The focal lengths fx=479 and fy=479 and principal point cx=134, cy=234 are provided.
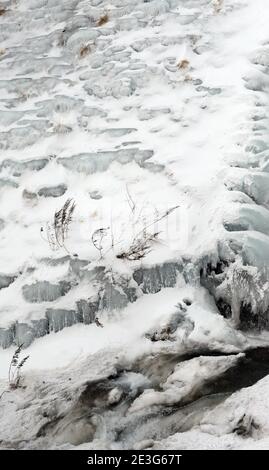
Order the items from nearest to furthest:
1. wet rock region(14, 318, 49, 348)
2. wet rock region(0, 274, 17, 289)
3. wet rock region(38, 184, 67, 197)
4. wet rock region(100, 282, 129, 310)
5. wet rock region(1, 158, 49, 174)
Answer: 1. wet rock region(14, 318, 49, 348)
2. wet rock region(100, 282, 129, 310)
3. wet rock region(0, 274, 17, 289)
4. wet rock region(38, 184, 67, 197)
5. wet rock region(1, 158, 49, 174)

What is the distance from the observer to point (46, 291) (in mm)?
3229

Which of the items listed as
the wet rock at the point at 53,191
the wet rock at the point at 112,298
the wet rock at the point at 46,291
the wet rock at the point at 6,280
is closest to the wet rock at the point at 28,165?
the wet rock at the point at 53,191

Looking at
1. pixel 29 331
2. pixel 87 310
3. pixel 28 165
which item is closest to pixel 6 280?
pixel 29 331

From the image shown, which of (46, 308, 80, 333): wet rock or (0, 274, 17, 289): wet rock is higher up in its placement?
(0, 274, 17, 289): wet rock

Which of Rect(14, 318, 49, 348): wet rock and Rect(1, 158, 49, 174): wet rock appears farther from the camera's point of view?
Rect(1, 158, 49, 174): wet rock

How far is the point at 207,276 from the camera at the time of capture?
3146 mm

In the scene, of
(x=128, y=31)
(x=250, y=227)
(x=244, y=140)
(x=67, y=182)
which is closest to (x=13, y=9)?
(x=128, y=31)

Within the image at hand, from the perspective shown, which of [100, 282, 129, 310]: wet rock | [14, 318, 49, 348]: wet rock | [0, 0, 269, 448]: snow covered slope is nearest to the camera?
[0, 0, 269, 448]: snow covered slope

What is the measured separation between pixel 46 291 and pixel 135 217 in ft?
2.90

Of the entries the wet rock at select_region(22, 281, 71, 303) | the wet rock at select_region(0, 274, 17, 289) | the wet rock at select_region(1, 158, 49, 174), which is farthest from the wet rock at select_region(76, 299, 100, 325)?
the wet rock at select_region(1, 158, 49, 174)

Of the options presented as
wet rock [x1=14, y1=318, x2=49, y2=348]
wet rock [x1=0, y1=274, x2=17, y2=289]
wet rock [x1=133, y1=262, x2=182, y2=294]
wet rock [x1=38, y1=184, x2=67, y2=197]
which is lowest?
wet rock [x1=14, y1=318, x2=49, y2=348]

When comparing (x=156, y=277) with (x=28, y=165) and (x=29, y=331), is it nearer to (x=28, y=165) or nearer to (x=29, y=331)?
(x=29, y=331)

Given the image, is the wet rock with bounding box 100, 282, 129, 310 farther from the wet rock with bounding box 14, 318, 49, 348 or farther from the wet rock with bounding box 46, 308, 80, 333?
the wet rock with bounding box 14, 318, 49, 348

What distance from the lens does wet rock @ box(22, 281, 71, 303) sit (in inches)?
127
